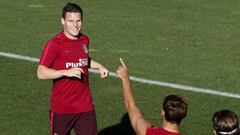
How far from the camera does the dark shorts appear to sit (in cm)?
1101

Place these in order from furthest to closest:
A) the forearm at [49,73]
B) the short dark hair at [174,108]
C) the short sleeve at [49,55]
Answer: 1. the short sleeve at [49,55]
2. the forearm at [49,73]
3. the short dark hair at [174,108]

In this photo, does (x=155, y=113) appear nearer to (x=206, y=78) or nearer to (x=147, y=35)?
(x=206, y=78)

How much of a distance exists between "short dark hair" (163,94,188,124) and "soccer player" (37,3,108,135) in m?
2.62

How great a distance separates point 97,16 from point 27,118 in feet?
21.5

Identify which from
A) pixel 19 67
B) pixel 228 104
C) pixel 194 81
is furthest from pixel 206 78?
pixel 19 67

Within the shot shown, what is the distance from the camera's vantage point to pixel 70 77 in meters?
10.9

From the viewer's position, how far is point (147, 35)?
18422 millimetres

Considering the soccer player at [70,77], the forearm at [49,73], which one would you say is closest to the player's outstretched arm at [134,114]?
the forearm at [49,73]

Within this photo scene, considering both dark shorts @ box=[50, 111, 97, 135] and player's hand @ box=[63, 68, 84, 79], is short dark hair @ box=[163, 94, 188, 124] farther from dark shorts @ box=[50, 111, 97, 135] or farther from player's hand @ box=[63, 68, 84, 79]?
dark shorts @ box=[50, 111, 97, 135]

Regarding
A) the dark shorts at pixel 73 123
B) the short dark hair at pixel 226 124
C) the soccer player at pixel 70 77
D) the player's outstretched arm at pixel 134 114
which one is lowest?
the dark shorts at pixel 73 123

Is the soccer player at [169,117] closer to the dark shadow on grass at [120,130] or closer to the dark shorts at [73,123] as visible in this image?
the dark shorts at [73,123]

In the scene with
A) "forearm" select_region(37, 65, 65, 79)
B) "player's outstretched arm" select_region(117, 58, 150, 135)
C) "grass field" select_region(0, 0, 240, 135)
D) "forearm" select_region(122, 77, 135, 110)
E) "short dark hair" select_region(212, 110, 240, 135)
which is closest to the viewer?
"short dark hair" select_region(212, 110, 240, 135)

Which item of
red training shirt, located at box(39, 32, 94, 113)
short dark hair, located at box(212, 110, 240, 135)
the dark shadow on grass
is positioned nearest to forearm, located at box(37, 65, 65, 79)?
red training shirt, located at box(39, 32, 94, 113)

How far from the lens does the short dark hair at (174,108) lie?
8.05 metres
